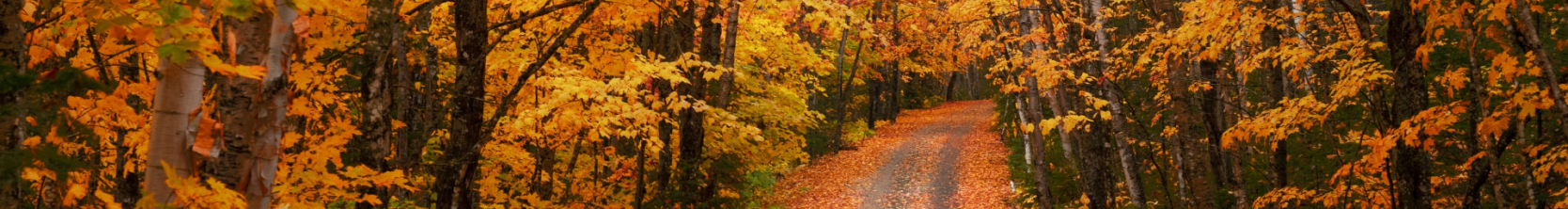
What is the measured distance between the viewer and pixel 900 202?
19.6 metres

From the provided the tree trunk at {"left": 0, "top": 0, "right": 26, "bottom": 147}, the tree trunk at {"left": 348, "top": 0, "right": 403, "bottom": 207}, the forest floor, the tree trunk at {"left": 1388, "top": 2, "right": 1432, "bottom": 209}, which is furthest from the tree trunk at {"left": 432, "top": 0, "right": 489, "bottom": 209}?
the forest floor

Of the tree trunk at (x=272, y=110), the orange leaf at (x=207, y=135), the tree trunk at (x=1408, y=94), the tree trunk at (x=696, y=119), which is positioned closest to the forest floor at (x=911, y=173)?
the tree trunk at (x=696, y=119)

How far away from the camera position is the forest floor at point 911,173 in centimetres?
1991

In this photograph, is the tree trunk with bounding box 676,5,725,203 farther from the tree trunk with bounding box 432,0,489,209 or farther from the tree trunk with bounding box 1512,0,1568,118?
the tree trunk with bounding box 1512,0,1568,118

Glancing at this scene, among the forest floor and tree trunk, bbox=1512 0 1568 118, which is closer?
tree trunk, bbox=1512 0 1568 118

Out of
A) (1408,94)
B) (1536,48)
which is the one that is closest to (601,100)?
(1408,94)

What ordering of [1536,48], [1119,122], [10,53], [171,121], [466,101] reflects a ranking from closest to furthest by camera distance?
1. [171,121]
2. [10,53]
3. [1536,48]
4. [466,101]
5. [1119,122]

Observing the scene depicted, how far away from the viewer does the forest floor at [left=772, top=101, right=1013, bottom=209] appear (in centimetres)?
1991

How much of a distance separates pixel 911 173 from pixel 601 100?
17.1 meters

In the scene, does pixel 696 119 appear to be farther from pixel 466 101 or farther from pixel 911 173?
pixel 911 173

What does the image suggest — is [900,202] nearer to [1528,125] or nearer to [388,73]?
[1528,125]

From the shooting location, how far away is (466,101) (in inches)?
248

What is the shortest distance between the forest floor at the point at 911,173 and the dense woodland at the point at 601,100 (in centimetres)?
357

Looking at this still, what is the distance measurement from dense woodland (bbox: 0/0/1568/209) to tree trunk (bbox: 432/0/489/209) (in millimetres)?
17
